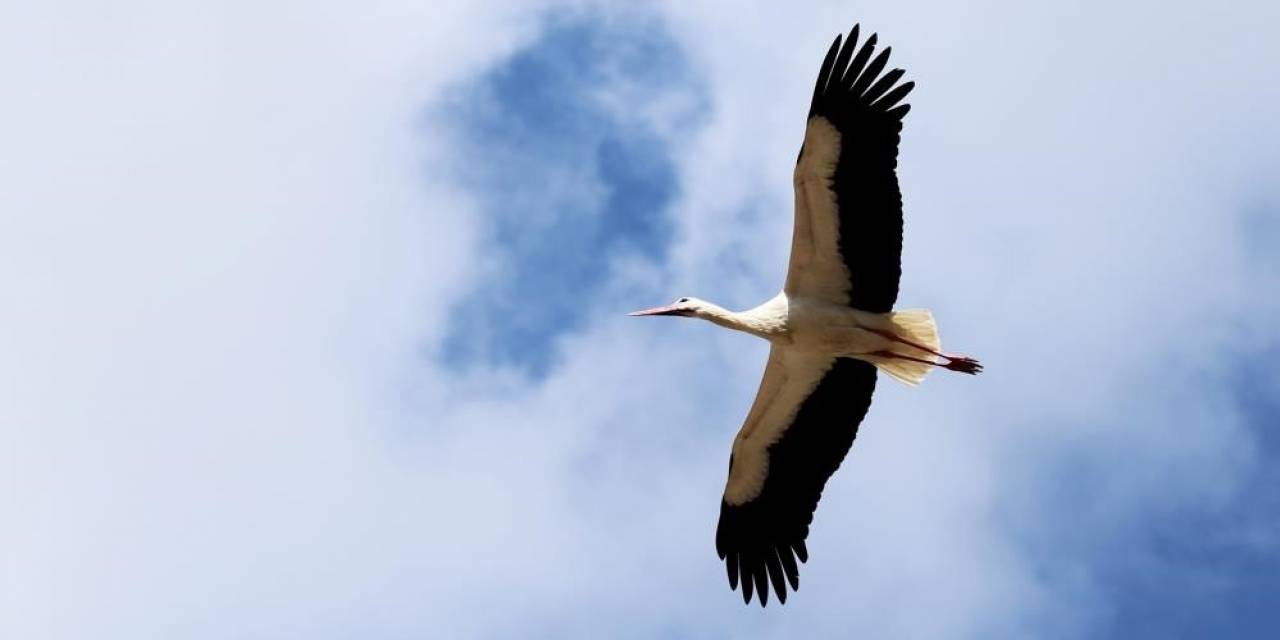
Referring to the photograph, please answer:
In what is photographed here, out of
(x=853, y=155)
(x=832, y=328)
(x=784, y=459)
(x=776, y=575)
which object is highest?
(x=853, y=155)

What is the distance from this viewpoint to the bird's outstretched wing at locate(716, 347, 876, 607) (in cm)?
1728

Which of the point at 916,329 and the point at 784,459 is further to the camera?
the point at 784,459

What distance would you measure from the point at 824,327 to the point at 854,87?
1.82 meters

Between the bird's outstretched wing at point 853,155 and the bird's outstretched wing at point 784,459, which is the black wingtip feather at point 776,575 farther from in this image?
the bird's outstretched wing at point 853,155

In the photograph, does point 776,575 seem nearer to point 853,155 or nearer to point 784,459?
point 784,459

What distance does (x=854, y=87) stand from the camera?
16094mm

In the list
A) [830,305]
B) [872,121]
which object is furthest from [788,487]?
[872,121]

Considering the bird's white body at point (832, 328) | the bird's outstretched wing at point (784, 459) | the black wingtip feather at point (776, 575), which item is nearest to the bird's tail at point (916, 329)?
the bird's white body at point (832, 328)

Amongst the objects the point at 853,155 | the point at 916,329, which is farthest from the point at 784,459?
the point at 853,155

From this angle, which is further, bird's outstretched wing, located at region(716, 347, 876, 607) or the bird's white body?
bird's outstretched wing, located at region(716, 347, 876, 607)

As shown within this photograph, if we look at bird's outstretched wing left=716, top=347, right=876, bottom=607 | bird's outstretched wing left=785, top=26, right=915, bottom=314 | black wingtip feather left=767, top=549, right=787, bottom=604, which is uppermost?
bird's outstretched wing left=785, top=26, right=915, bottom=314

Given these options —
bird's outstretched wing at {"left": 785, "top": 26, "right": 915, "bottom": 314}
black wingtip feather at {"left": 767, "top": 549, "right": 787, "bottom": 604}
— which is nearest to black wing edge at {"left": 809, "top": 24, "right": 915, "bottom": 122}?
bird's outstretched wing at {"left": 785, "top": 26, "right": 915, "bottom": 314}

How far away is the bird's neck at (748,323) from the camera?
663 inches

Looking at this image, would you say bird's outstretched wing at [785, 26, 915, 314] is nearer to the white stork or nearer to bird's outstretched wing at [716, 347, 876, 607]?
the white stork
